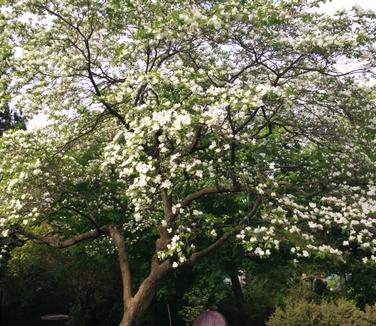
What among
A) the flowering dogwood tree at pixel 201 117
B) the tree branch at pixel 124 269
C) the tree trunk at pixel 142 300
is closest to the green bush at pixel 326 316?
the flowering dogwood tree at pixel 201 117

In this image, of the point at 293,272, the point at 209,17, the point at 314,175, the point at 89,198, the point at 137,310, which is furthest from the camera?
the point at 293,272

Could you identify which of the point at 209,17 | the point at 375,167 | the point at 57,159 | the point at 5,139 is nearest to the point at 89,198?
the point at 57,159

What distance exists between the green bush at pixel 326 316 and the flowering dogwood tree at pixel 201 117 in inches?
57.3

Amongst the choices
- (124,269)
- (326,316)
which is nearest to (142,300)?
(124,269)

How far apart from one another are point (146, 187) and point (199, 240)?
7.43m

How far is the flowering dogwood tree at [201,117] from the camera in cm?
995

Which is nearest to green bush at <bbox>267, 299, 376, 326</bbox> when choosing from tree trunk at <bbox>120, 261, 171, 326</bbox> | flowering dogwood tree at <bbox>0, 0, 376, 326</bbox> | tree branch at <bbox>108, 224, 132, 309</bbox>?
flowering dogwood tree at <bbox>0, 0, 376, 326</bbox>

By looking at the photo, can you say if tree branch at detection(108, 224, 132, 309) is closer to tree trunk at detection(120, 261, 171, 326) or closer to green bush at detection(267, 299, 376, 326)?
tree trunk at detection(120, 261, 171, 326)

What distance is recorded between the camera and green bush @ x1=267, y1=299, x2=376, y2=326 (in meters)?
10.8

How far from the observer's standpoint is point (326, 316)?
11.0 metres

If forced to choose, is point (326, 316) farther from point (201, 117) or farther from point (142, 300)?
point (201, 117)

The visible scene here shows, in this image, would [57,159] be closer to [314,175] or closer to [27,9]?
[27,9]

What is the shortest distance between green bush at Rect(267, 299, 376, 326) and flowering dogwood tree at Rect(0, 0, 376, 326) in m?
1.45

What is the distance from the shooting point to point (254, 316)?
63.1 feet
